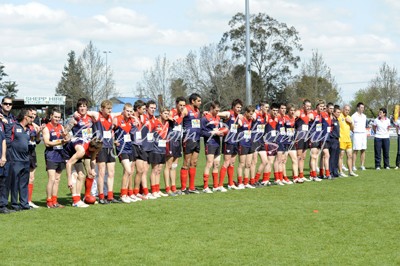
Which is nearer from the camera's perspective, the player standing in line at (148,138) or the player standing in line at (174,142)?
the player standing in line at (148,138)

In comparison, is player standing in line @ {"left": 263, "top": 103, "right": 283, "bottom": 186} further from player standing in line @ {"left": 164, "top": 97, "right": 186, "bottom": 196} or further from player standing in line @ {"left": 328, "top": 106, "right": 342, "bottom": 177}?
player standing in line @ {"left": 164, "top": 97, "right": 186, "bottom": 196}

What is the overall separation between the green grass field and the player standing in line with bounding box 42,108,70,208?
1.56ft

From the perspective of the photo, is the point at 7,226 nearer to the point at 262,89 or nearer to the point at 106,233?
the point at 106,233

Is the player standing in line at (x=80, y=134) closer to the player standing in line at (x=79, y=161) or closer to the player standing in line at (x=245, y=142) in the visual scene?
the player standing in line at (x=79, y=161)

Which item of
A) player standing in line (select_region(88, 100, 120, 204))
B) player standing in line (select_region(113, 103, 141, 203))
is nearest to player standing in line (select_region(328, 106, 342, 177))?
player standing in line (select_region(113, 103, 141, 203))

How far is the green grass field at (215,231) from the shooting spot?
23.7 ft

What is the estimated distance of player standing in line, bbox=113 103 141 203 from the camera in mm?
12250

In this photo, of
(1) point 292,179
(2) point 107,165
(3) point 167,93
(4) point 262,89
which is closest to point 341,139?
(1) point 292,179

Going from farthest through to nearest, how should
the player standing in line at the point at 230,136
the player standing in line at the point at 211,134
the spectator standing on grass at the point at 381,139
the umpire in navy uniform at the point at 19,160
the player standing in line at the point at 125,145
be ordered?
the spectator standing on grass at the point at 381,139 < the player standing in line at the point at 230,136 < the player standing in line at the point at 211,134 < the player standing in line at the point at 125,145 < the umpire in navy uniform at the point at 19,160

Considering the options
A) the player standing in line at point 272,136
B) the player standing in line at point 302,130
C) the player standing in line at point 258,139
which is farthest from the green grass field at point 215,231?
the player standing in line at point 302,130

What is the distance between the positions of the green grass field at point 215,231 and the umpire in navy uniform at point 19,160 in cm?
44

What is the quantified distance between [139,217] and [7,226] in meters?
2.11

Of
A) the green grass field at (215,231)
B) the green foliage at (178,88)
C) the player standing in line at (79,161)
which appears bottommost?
the green grass field at (215,231)

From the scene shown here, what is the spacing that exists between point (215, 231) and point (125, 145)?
4.01m
